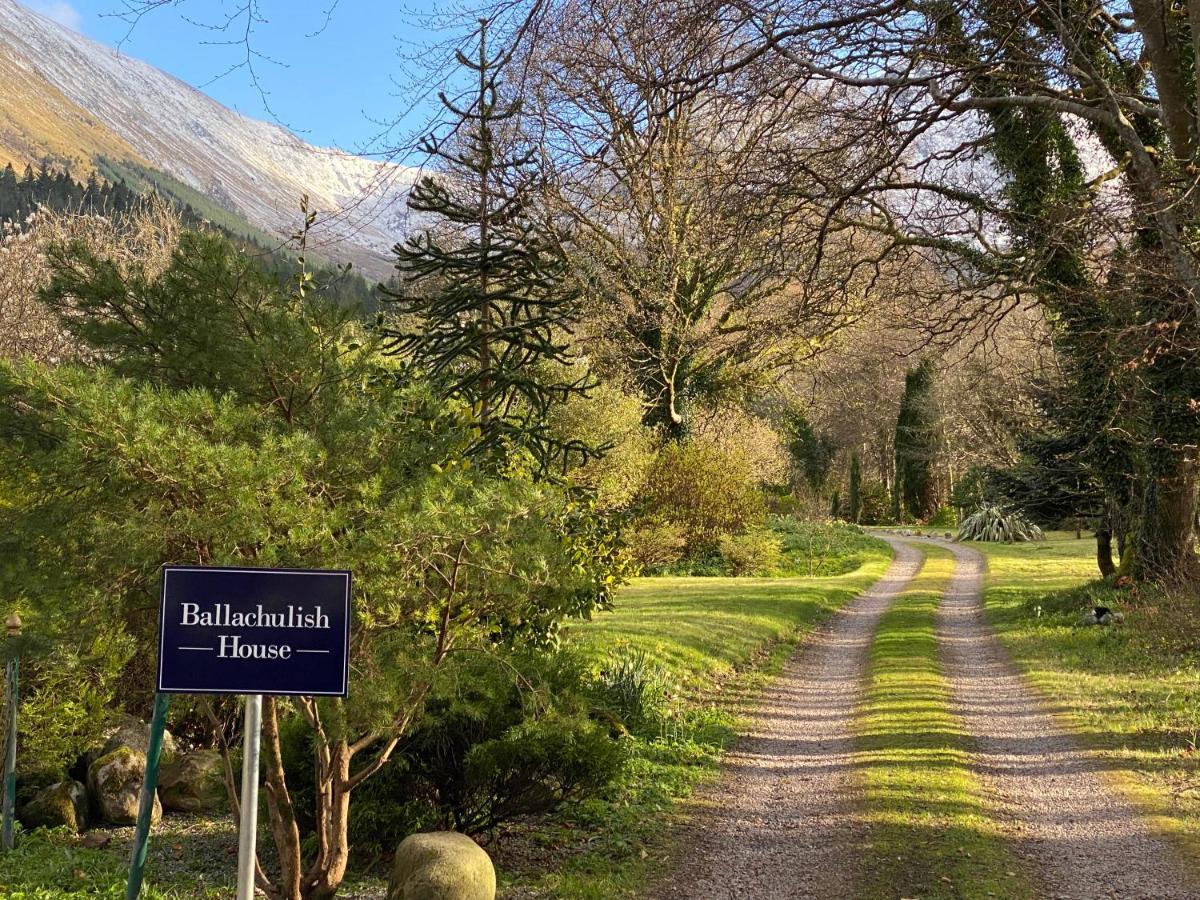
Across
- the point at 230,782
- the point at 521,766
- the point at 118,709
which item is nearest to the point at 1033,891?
the point at 521,766

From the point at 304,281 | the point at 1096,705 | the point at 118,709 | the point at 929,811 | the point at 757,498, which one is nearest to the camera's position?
the point at 304,281

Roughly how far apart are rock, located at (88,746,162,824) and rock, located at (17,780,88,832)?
0.44 ft

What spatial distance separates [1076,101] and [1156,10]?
1330mm

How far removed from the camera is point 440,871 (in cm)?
495

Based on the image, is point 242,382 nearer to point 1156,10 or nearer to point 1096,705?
point 1156,10

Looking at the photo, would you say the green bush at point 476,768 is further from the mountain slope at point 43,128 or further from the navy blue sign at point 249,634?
the mountain slope at point 43,128

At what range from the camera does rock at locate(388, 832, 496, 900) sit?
4914 millimetres

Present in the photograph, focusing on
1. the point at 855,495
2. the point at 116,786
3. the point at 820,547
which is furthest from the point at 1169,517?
the point at 855,495

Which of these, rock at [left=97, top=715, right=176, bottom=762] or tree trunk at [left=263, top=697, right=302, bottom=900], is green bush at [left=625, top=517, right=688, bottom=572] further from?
tree trunk at [left=263, top=697, right=302, bottom=900]

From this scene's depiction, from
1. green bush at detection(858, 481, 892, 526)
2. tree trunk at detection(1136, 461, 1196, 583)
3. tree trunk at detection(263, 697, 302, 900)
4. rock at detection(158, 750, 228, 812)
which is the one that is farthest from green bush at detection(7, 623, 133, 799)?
green bush at detection(858, 481, 892, 526)

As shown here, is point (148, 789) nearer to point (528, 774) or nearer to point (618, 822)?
point (528, 774)

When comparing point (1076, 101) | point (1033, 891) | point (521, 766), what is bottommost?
point (1033, 891)

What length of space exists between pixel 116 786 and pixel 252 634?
19.4ft

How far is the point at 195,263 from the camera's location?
4.68 metres
